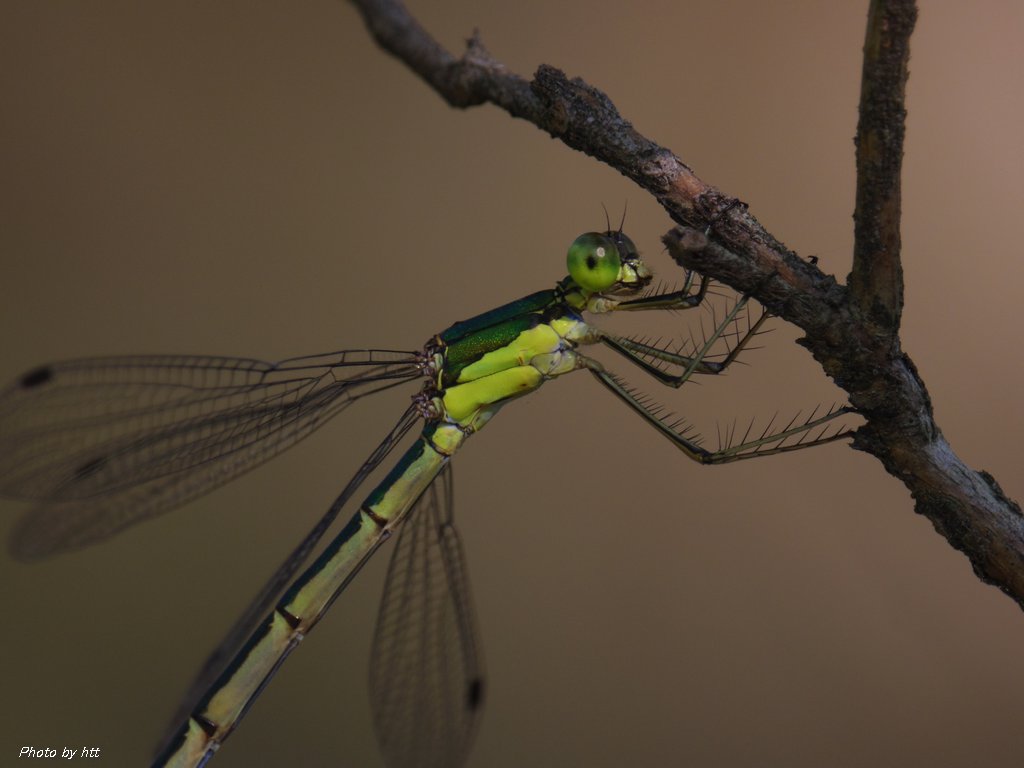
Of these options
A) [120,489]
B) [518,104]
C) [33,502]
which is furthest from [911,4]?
[33,502]

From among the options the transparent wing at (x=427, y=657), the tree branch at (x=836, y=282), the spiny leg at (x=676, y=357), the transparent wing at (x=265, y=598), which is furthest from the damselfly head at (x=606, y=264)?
the transparent wing at (x=427, y=657)

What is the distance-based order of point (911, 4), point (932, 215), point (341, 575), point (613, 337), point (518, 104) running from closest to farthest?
point (911, 4) < point (518, 104) < point (613, 337) < point (341, 575) < point (932, 215)

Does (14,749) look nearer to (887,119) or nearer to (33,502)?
(33,502)

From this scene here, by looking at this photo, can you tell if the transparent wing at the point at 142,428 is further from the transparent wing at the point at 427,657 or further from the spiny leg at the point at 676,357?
the spiny leg at the point at 676,357

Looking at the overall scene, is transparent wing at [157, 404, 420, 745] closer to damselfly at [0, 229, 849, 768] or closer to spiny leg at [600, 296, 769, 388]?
damselfly at [0, 229, 849, 768]

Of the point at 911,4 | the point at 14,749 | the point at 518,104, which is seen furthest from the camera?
the point at 14,749

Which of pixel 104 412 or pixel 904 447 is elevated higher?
pixel 904 447

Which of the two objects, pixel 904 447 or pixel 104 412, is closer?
Result: pixel 904 447

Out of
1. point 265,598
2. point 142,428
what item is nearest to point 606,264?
point 265,598
